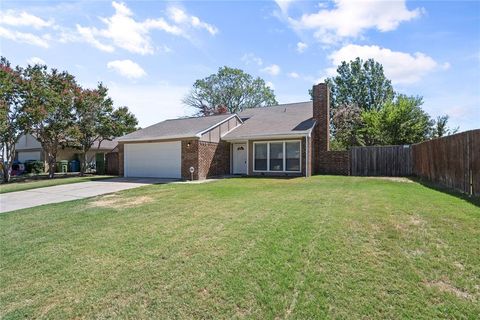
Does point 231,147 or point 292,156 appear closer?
point 292,156

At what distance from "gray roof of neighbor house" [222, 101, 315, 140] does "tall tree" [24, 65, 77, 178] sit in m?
11.3

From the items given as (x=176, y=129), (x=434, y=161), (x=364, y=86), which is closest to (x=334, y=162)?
(x=434, y=161)

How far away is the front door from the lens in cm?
1808

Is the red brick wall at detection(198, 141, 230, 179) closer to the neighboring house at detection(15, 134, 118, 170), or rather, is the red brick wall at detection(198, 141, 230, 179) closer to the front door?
the front door

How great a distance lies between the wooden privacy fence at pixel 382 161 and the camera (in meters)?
16.0

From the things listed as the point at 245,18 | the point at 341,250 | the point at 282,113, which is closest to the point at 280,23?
the point at 245,18

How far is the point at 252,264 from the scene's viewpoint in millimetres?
3936

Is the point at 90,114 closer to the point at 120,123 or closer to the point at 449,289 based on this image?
the point at 120,123

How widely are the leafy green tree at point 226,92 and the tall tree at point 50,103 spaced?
2255cm

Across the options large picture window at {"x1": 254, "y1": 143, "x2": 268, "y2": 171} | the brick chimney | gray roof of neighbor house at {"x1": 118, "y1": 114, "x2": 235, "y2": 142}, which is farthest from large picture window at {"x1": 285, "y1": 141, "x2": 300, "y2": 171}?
gray roof of neighbor house at {"x1": 118, "y1": 114, "x2": 235, "y2": 142}

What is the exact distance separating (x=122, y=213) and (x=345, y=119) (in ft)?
85.2

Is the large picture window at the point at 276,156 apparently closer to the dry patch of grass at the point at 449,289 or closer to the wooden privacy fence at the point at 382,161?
the wooden privacy fence at the point at 382,161

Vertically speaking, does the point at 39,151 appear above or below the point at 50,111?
below

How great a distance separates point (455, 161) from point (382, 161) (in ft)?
24.2
